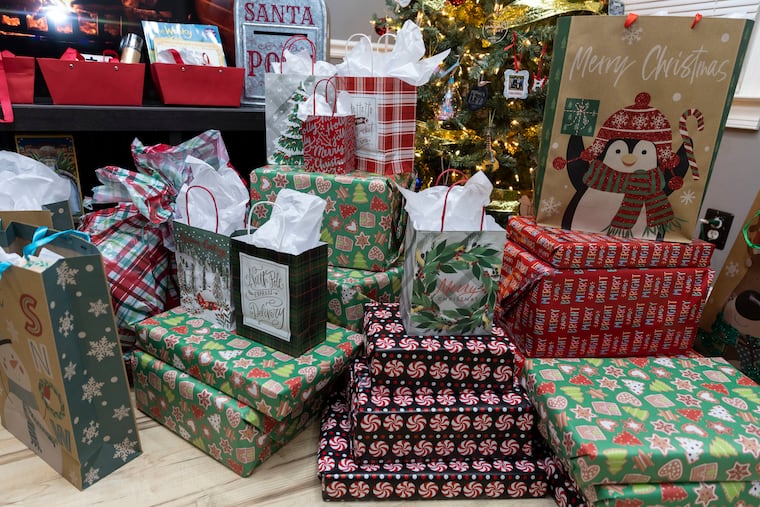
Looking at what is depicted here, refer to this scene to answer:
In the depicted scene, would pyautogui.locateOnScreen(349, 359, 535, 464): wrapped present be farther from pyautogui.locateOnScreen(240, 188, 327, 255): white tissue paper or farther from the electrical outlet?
the electrical outlet

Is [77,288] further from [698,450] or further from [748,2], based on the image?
[748,2]

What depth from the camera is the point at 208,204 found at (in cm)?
126

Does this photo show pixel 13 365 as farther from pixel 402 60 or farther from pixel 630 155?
pixel 630 155

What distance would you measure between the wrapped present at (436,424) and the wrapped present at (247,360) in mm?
112

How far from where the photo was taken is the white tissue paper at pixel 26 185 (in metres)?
1.21

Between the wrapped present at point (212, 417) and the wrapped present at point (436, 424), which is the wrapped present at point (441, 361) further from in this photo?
the wrapped present at point (212, 417)

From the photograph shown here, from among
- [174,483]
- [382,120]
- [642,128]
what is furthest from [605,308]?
[174,483]

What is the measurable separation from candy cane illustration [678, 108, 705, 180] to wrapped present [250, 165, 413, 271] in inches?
27.9

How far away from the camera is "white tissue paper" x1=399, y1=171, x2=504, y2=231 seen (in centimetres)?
109

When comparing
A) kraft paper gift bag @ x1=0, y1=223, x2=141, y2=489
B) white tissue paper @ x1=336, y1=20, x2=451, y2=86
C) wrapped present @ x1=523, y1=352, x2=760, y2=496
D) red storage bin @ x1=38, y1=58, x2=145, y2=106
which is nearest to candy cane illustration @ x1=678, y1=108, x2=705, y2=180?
wrapped present @ x1=523, y1=352, x2=760, y2=496

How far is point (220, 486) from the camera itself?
3.47 feet

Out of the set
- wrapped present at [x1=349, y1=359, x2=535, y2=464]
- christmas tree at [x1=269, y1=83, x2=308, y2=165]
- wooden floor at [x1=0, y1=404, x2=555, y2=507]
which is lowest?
wooden floor at [x1=0, y1=404, x2=555, y2=507]

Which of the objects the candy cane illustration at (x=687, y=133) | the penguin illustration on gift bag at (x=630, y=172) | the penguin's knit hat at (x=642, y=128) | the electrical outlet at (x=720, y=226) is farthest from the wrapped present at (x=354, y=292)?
the electrical outlet at (x=720, y=226)

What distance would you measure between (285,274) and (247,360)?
0.22 m
